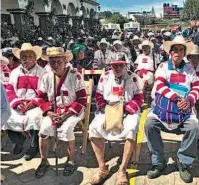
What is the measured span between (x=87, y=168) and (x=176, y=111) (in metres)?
1.39

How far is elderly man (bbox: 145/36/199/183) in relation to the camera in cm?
416

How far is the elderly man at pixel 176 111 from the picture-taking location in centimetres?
416

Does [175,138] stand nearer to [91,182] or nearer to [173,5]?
[91,182]

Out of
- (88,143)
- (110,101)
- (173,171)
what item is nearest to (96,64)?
(88,143)

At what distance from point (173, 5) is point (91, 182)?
141613 mm

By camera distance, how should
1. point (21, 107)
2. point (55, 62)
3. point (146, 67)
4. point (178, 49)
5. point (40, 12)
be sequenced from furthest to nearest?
point (40, 12)
point (146, 67)
point (21, 107)
point (55, 62)
point (178, 49)

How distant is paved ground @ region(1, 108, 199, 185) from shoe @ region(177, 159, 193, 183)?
56mm

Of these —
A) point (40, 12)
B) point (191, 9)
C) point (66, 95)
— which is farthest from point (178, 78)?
point (191, 9)

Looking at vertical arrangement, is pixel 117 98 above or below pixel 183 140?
→ above

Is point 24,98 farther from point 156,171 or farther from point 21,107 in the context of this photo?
point 156,171

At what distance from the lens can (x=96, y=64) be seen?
8.55 metres

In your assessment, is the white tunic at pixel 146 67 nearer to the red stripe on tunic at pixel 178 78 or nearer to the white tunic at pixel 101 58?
the white tunic at pixel 101 58

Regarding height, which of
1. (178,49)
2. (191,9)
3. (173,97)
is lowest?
(173,97)

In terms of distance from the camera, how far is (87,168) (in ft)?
15.2
